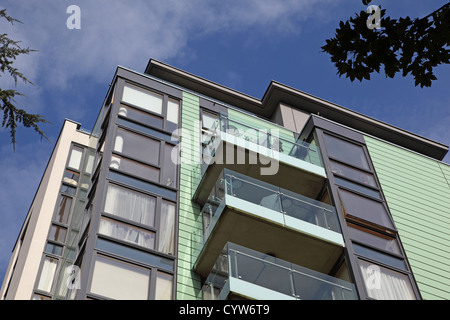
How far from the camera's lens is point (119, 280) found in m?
15.3

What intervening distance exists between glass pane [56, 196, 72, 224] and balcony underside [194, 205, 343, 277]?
233 inches

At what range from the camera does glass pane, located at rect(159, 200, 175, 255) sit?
16.8 m

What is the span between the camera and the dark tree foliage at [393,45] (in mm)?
7184

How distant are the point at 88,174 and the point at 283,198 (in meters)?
7.53

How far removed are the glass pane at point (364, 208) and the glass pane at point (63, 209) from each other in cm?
894

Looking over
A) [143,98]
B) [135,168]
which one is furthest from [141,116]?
[135,168]

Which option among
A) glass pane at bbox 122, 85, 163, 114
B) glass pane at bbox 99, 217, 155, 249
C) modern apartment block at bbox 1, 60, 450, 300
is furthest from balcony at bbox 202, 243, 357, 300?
glass pane at bbox 122, 85, 163, 114

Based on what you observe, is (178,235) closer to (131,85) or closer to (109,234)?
(109,234)

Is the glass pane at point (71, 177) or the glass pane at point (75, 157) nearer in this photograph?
the glass pane at point (71, 177)

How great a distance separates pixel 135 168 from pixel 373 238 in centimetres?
740

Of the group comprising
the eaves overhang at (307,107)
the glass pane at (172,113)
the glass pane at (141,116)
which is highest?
the eaves overhang at (307,107)

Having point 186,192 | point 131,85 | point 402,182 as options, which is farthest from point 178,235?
point 402,182

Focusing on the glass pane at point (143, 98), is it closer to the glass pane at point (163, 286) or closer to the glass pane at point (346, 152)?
the glass pane at point (346, 152)

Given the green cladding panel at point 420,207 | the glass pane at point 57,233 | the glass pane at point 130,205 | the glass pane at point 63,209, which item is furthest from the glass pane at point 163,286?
the green cladding panel at point 420,207
